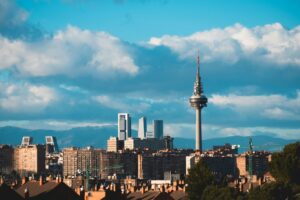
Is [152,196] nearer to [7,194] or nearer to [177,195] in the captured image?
[177,195]

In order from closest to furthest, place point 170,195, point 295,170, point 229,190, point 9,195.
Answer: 1. point 9,195
2. point 229,190
3. point 295,170
4. point 170,195

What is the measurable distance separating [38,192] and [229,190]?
1624cm

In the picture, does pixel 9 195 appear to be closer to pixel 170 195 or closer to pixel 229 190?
pixel 229 190

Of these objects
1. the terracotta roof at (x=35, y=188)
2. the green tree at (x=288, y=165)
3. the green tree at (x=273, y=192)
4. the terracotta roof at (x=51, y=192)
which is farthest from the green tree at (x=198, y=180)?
the terracotta roof at (x=35, y=188)

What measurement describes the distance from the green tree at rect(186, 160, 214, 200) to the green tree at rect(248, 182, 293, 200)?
1165 centimetres

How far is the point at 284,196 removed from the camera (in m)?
78.4

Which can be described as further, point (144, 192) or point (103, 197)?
point (144, 192)

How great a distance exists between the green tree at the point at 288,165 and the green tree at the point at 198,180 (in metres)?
6.30

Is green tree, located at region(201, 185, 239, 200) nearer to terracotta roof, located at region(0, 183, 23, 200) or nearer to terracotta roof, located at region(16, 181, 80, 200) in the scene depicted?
terracotta roof, located at region(16, 181, 80, 200)

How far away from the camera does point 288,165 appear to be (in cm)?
8731

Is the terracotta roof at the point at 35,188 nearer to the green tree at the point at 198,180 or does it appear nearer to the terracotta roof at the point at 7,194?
the terracotta roof at the point at 7,194

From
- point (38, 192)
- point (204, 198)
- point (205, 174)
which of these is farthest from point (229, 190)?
point (38, 192)

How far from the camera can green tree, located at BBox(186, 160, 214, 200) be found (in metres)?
90.8

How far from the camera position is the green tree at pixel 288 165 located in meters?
87.1
